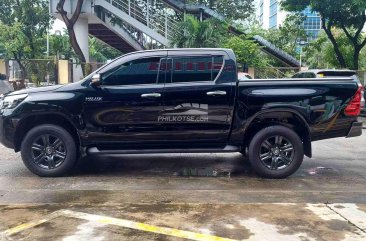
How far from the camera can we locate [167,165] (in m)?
Result: 7.34

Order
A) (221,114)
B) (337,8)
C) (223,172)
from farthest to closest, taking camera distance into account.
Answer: (337,8), (223,172), (221,114)

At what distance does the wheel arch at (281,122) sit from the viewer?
6246 mm

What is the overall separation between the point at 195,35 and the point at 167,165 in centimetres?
1537

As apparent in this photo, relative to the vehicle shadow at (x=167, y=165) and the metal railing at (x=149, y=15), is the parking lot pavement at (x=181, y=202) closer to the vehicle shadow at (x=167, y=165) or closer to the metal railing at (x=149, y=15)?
the vehicle shadow at (x=167, y=165)

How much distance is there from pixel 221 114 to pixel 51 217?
281cm

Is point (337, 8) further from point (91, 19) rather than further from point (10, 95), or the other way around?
point (10, 95)

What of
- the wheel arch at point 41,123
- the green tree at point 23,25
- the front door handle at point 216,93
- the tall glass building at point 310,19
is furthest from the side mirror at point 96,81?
the green tree at point 23,25

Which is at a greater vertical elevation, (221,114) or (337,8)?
(337,8)

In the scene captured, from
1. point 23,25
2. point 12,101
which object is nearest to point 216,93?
point 12,101

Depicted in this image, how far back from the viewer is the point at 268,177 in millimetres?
6418

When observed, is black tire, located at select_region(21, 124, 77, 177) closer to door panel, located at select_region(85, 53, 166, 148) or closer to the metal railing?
door panel, located at select_region(85, 53, 166, 148)

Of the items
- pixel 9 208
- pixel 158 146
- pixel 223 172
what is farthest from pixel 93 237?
pixel 223 172

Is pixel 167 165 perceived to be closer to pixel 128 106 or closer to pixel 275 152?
pixel 128 106

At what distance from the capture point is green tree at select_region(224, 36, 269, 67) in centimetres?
2277
